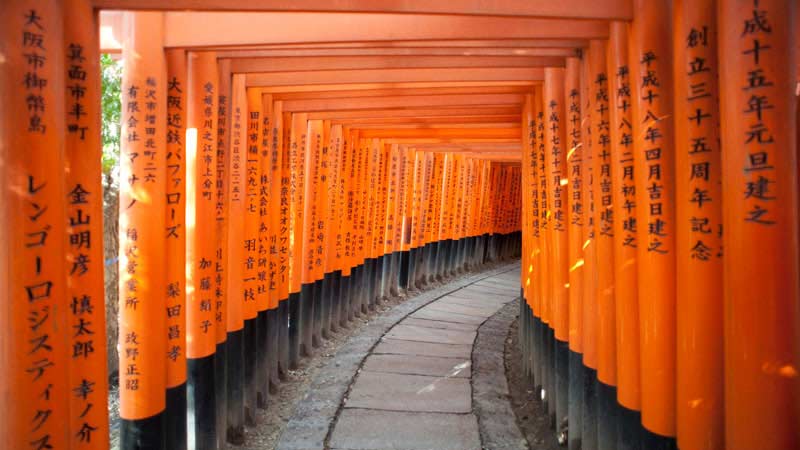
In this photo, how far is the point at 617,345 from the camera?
3.10 meters

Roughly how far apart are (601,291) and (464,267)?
39.3ft

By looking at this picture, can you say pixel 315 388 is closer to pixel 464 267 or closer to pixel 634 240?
pixel 634 240

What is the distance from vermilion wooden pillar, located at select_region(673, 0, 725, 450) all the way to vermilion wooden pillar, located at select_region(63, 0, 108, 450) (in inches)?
108

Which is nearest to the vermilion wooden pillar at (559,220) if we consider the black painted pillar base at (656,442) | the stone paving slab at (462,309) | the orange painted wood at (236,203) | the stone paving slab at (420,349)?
the black painted pillar base at (656,442)

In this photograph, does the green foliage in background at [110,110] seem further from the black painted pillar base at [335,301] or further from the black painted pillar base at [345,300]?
the black painted pillar base at [345,300]

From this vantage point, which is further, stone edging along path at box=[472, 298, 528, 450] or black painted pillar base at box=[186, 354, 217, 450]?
stone edging along path at box=[472, 298, 528, 450]

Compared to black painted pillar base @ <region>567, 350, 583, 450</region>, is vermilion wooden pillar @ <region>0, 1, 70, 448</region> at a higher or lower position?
higher

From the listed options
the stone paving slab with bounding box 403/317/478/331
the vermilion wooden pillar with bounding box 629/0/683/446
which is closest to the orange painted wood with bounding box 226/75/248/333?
the vermilion wooden pillar with bounding box 629/0/683/446

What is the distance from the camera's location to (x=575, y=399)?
159 inches

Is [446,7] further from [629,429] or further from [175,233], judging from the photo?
[629,429]

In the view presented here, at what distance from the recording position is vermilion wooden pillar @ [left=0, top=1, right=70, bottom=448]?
203 centimetres

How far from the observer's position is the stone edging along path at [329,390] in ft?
15.4

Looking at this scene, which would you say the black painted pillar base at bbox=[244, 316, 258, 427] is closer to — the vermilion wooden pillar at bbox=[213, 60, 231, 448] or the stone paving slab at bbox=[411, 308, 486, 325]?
the vermilion wooden pillar at bbox=[213, 60, 231, 448]

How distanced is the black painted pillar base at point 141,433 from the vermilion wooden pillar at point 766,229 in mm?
3156
